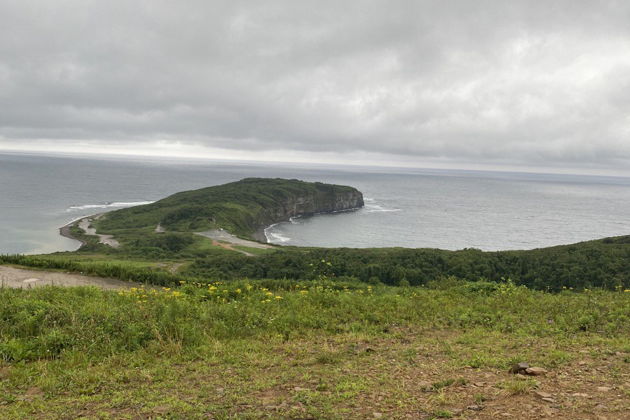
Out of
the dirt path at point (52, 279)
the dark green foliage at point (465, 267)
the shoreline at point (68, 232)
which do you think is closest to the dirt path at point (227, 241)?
the dark green foliage at point (465, 267)

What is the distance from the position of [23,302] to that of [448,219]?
154891 mm

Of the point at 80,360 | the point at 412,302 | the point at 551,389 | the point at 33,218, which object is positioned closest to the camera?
the point at 551,389

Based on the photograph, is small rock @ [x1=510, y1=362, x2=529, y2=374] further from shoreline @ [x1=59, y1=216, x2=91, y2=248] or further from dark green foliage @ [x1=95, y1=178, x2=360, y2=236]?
shoreline @ [x1=59, y1=216, x2=91, y2=248]

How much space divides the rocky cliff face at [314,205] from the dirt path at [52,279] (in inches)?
4314

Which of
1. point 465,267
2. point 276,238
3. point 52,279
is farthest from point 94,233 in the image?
point 465,267

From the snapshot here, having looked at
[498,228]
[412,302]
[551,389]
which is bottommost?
[498,228]

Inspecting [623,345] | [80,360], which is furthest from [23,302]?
[623,345]

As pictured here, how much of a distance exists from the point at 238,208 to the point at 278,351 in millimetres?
119353

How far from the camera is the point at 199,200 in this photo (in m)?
140

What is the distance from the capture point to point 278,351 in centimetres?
934

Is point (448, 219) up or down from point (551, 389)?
down

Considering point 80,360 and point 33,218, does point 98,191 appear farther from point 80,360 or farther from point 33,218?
point 80,360

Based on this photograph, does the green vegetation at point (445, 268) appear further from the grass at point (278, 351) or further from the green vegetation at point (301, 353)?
the grass at point (278, 351)

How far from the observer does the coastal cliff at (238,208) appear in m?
106
